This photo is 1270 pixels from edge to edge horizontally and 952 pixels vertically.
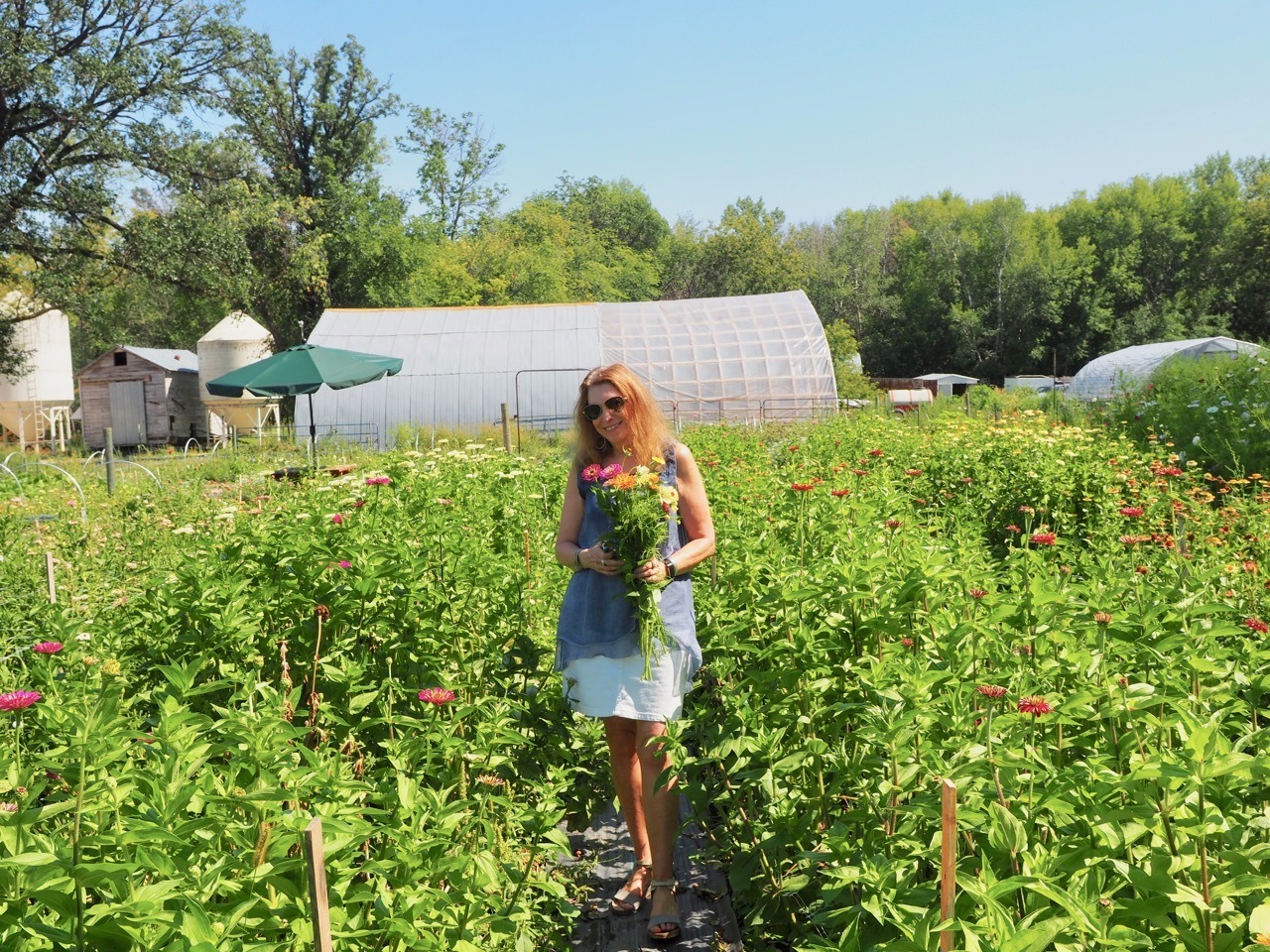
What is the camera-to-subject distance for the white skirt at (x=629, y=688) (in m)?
3.07

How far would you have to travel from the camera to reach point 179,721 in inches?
73.6

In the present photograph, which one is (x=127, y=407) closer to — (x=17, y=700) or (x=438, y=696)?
(x=17, y=700)

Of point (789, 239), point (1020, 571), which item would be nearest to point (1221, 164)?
point (789, 239)

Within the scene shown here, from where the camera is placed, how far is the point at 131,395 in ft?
110

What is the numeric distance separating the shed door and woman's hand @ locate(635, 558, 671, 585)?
114 ft

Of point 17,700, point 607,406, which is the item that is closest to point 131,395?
point 607,406

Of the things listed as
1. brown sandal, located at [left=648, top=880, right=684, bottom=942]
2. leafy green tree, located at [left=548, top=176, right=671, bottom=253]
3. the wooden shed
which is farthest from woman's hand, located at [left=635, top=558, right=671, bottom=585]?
leafy green tree, located at [left=548, top=176, right=671, bottom=253]

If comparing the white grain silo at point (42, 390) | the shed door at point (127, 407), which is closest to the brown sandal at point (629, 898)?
the white grain silo at point (42, 390)

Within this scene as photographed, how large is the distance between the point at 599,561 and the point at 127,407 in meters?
35.1

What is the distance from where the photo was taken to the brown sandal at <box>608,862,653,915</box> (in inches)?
128

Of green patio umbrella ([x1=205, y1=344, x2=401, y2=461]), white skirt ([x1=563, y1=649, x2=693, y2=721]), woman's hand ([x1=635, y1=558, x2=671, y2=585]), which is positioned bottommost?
white skirt ([x1=563, y1=649, x2=693, y2=721])

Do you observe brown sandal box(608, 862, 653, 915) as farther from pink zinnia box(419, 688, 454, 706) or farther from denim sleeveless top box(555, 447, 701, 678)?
pink zinnia box(419, 688, 454, 706)

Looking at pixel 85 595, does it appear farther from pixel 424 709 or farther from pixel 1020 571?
pixel 1020 571

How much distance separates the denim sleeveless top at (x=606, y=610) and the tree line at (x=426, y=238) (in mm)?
19406
